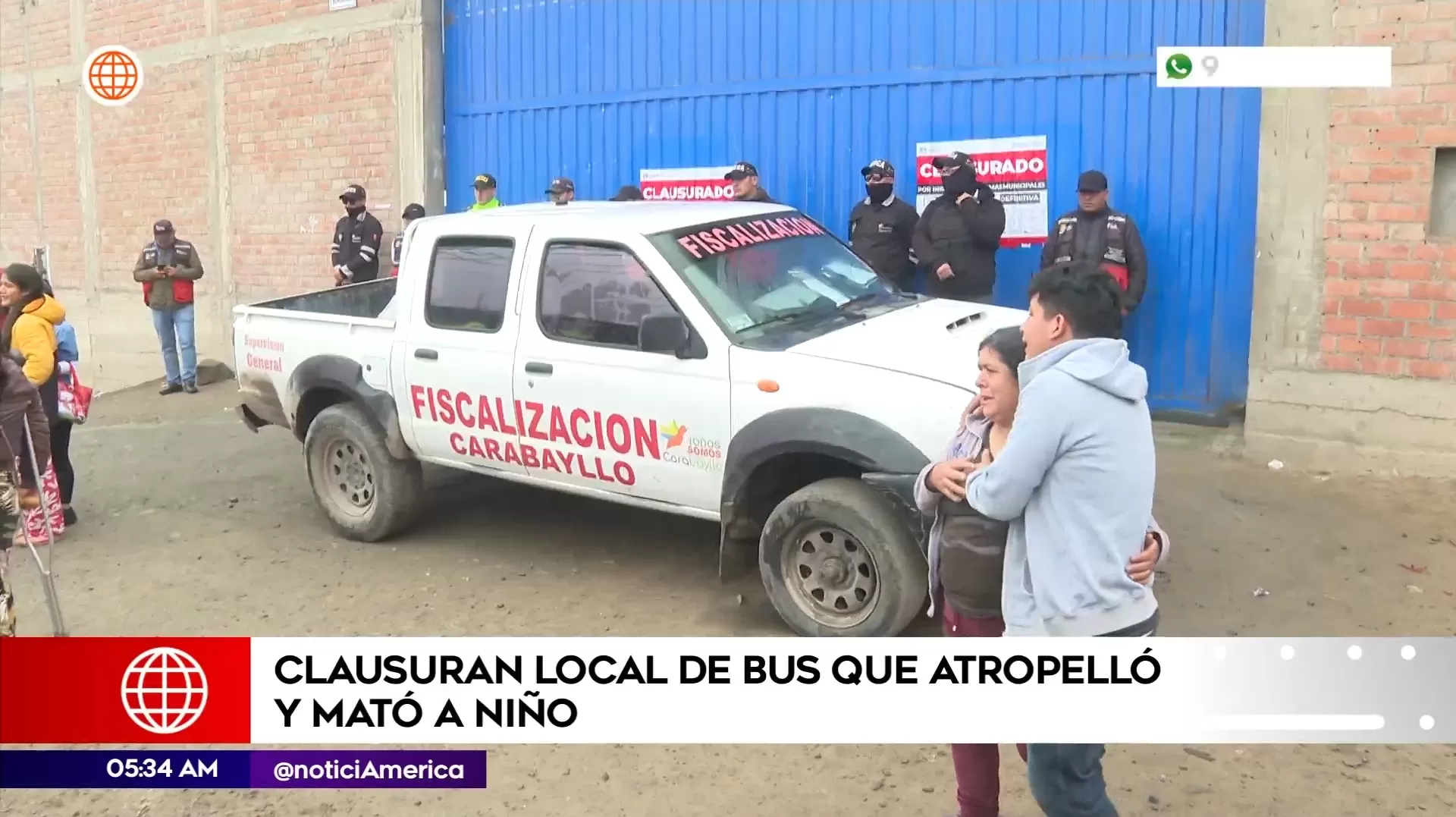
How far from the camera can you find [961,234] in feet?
26.1

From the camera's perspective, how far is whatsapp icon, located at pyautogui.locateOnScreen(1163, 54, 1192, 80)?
7.64m

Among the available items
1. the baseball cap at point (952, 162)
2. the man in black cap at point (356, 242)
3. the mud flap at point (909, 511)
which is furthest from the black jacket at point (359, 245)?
the mud flap at point (909, 511)

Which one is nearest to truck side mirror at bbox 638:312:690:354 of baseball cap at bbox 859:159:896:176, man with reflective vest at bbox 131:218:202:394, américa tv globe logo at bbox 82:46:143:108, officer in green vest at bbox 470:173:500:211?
baseball cap at bbox 859:159:896:176

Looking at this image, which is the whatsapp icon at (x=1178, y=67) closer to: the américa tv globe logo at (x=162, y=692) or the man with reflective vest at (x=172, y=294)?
the américa tv globe logo at (x=162, y=692)

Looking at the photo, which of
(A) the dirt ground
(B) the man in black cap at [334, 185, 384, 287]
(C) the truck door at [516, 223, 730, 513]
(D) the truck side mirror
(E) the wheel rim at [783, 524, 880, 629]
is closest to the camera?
(A) the dirt ground

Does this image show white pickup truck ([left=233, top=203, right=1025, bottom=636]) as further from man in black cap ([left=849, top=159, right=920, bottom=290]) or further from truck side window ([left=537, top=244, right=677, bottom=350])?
man in black cap ([left=849, top=159, right=920, bottom=290])

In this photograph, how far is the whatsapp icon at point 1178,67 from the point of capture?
7645 mm

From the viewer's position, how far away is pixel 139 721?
12.6 feet

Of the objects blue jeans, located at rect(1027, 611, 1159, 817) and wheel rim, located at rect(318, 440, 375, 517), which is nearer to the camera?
blue jeans, located at rect(1027, 611, 1159, 817)

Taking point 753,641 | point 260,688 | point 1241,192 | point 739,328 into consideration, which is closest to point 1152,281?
point 1241,192

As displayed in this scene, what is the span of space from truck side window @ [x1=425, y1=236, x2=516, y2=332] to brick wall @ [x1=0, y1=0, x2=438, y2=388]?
6.40 meters

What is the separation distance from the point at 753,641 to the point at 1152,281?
5.19 metres

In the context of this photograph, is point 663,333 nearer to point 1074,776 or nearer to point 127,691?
point 127,691

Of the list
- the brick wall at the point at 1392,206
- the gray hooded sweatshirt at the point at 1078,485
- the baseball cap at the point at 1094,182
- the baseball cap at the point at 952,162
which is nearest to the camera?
the gray hooded sweatshirt at the point at 1078,485
